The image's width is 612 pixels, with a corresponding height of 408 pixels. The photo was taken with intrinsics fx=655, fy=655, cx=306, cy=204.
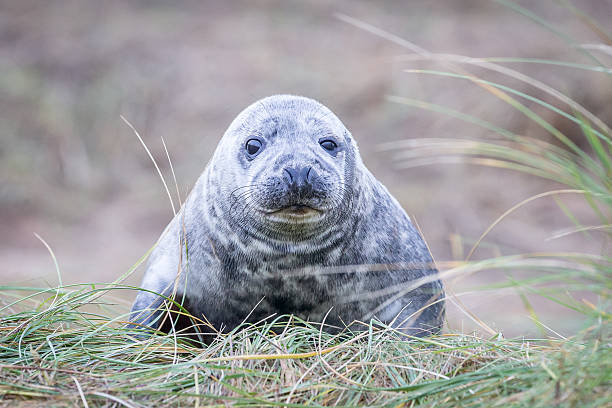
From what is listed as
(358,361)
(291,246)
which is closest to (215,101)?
(291,246)

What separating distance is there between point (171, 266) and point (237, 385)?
1.43 metres

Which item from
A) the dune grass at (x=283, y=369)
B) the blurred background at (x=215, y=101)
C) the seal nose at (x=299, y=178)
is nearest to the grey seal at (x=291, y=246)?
the seal nose at (x=299, y=178)

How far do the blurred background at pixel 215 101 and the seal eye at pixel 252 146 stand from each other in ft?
15.6

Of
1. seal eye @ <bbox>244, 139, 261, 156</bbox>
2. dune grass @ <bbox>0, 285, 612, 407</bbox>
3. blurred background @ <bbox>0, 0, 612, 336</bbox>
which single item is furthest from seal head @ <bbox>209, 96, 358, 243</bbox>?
blurred background @ <bbox>0, 0, 612, 336</bbox>

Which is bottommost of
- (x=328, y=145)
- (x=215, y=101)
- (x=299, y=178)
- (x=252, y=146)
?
(x=299, y=178)

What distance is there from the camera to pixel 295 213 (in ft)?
9.93

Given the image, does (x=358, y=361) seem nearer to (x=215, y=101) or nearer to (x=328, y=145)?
(x=328, y=145)

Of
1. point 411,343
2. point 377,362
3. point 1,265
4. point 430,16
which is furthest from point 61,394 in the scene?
point 430,16

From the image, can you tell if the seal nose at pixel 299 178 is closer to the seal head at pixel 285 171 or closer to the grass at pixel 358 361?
the seal head at pixel 285 171

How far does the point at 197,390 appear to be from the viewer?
2064 mm

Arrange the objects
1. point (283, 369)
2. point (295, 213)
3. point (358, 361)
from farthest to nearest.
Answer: point (295, 213)
point (358, 361)
point (283, 369)

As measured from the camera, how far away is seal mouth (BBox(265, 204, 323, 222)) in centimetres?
299

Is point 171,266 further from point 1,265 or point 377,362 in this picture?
point 1,265

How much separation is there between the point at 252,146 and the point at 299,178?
0.58 metres
